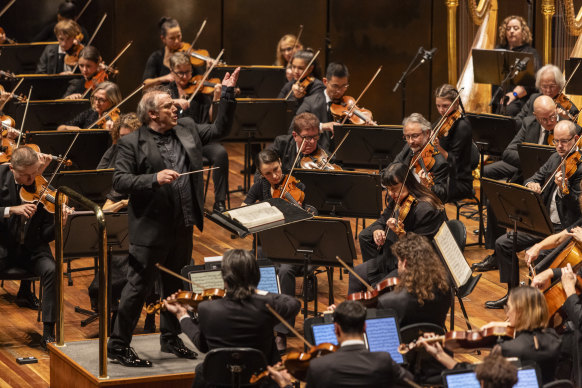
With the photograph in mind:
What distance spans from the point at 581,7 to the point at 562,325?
4.99m

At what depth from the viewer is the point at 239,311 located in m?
4.32

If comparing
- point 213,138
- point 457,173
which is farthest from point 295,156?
point 213,138

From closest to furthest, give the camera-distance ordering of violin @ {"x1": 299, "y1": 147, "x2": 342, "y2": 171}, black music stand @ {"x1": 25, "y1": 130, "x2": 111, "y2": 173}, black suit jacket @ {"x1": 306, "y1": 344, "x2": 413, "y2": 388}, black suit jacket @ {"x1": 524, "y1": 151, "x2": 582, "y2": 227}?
black suit jacket @ {"x1": 306, "y1": 344, "x2": 413, "y2": 388} → black suit jacket @ {"x1": 524, "y1": 151, "x2": 582, "y2": 227} → violin @ {"x1": 299, "y1": 147, "x2": 342, "y2": 171} → black music stand @ {"x1": 25, "y1": 130, "x2": 111, "y2": 173}

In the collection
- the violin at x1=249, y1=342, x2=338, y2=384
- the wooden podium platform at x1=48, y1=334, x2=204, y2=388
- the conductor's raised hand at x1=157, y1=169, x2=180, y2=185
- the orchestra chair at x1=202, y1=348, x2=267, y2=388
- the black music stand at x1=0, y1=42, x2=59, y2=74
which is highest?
the black music stand at x1=0, y1=42, x2=59, y2=74

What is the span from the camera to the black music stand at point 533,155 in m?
6.85

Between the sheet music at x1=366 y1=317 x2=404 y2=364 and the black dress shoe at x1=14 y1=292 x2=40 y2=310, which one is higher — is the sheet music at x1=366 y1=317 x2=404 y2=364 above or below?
above

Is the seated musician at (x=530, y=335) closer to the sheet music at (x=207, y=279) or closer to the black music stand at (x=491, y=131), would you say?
the sheet music at (x=207, y=279)

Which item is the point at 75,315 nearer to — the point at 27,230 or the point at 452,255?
the point at 27,230

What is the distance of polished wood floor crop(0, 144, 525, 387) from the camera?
584 centimetres

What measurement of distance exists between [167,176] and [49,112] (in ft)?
11.9

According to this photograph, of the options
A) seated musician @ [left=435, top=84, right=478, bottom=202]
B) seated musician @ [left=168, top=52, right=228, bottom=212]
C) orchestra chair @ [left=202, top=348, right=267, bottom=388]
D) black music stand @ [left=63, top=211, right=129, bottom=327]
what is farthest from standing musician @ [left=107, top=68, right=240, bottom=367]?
seated musician @ [left=168, top=52, right=228, bottom=212]

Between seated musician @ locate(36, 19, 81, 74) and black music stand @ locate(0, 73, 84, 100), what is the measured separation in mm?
715

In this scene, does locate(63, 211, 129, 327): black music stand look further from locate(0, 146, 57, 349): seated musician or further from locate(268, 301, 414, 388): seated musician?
locate(268, 301, 414, 388): seated musician

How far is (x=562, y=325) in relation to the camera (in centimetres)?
517
